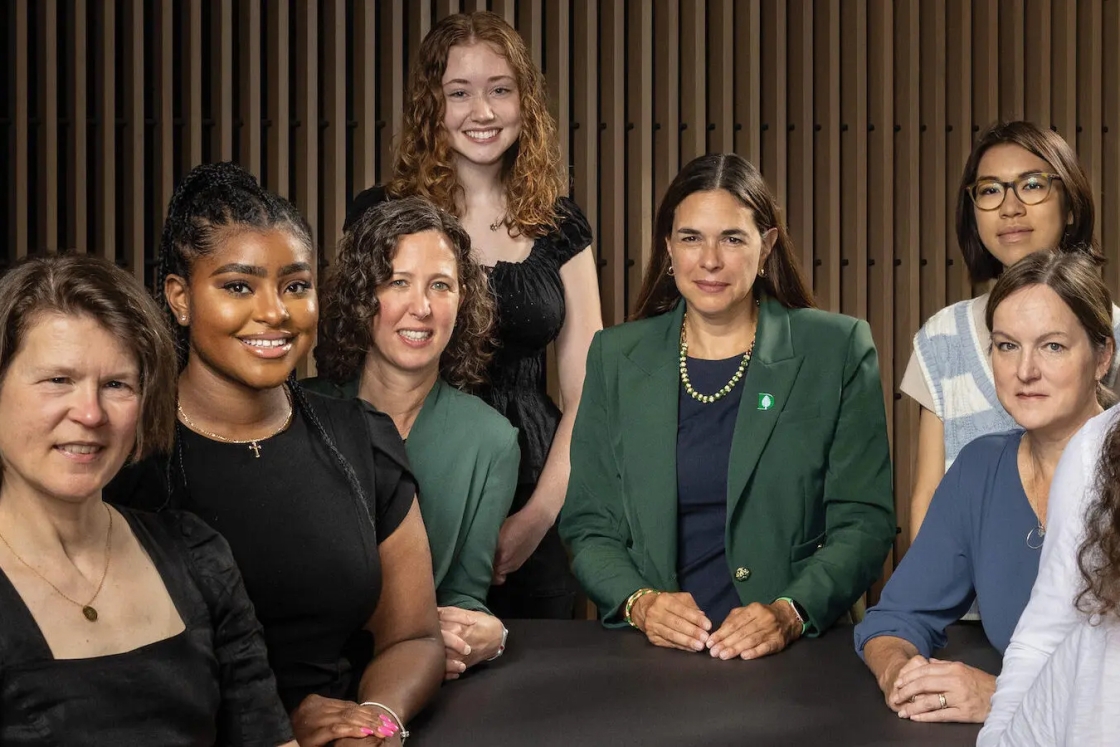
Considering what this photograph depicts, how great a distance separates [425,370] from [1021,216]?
4.34ft

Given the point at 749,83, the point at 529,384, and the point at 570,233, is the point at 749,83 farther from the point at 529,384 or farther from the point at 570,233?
the point at 529,384

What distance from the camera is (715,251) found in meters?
2.66

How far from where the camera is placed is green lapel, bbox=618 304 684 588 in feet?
8.54

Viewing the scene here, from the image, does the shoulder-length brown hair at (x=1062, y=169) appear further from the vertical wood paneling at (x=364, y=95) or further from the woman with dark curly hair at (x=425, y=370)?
the vertical wood paneling at (x=364, y=95)

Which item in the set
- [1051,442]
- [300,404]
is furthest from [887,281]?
[300,404]

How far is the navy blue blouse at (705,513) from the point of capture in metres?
2.63

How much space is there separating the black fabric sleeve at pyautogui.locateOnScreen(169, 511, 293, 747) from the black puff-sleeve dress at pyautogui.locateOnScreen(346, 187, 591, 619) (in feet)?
4.23

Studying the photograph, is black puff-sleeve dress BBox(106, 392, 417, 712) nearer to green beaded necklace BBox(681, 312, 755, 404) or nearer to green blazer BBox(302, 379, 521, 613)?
green blazer BBox(302, 379, 521, 613)

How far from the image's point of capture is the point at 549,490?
9.91ft

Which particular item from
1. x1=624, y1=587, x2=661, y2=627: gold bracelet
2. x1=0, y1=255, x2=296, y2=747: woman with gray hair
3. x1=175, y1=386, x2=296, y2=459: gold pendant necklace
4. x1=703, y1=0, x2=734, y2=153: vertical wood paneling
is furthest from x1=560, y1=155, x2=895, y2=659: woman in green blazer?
x1=703, y1=0, x2=734, y2=153: vertical wood paneling

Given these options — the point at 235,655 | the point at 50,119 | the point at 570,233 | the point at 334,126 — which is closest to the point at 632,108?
the point at 334,126

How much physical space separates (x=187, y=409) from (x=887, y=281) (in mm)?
3547

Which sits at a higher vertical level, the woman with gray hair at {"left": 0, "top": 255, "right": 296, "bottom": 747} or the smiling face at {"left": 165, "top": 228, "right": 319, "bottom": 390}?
the smiling face at {"left": 165, "top": 228, "right": 319, "bottom": 390}

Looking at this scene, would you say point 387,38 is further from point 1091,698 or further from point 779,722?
point 1091,698
